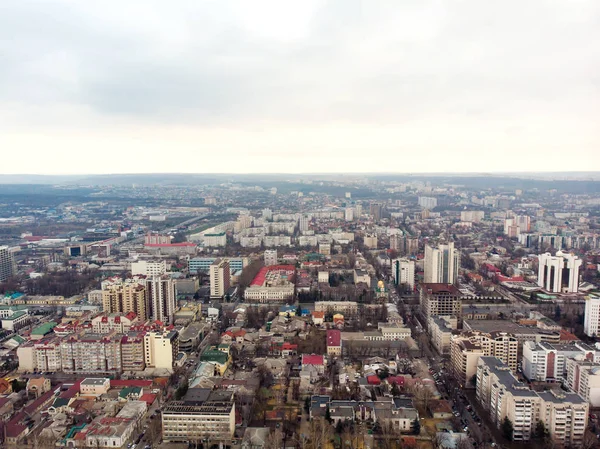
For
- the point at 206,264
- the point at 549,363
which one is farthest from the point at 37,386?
the point at 206,264

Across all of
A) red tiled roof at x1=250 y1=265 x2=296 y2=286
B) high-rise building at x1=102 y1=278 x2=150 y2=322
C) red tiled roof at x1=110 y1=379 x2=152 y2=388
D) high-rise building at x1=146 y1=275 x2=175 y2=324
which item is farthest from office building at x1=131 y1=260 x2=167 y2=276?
red tiled roof at x1=110 y1=379 x2=152 y2=388

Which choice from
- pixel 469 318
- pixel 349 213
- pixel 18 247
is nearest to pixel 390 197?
pixel 349 213

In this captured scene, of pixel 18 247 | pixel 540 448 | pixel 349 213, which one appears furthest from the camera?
pixel 349 213

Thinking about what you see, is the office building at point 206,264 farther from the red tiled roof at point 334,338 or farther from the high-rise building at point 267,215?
the high-rise building at point 267,215

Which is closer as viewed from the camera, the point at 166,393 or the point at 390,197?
the point at 166,393

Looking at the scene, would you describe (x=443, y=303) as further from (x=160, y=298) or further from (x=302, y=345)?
(x=160, y=298)

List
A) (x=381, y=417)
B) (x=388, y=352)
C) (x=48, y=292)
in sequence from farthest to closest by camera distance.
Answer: (x=48, y=292) → (x=388, y=352) → (x=381, y=417)

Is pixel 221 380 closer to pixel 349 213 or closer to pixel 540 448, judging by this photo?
pixel 540 448
